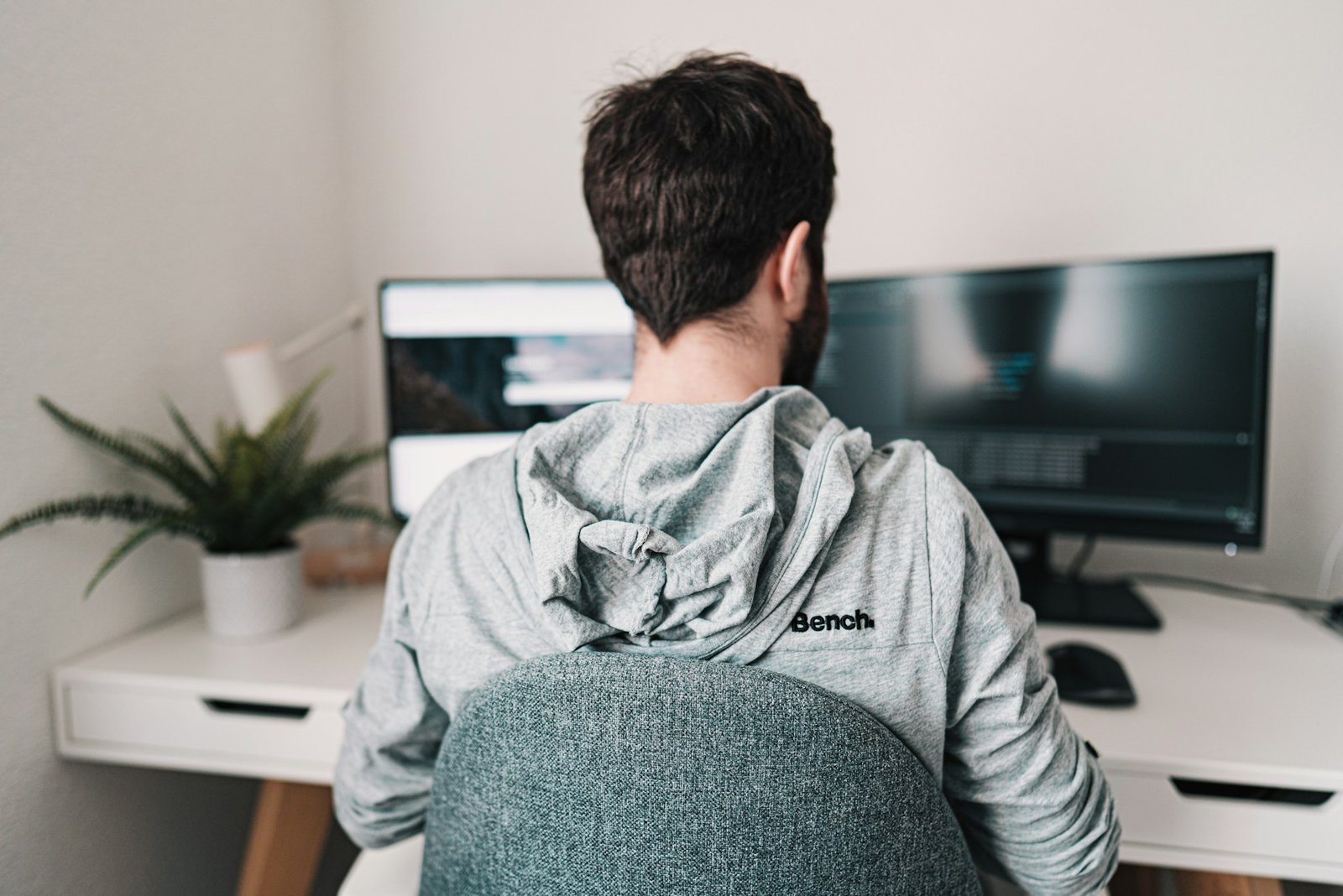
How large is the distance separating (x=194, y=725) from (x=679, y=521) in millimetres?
802

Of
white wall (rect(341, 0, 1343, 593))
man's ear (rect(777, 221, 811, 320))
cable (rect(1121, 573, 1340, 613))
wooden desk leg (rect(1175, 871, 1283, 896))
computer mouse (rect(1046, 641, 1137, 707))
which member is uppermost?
white wall (rect(341, 0, 1343, 593))

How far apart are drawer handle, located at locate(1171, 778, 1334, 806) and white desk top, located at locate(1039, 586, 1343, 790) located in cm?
3

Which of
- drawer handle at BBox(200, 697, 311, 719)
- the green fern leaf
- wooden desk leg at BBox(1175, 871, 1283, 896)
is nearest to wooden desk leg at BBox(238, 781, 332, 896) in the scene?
drawer handle at BBox(200, 697, 311, 719)

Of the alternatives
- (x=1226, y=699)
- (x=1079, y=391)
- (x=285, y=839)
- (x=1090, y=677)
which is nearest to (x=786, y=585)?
(x=1090, y=677)

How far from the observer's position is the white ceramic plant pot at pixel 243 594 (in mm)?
1230

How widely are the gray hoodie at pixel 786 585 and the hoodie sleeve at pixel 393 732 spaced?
1.4 inches

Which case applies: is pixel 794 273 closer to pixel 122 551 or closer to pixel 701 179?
pixel 701 179

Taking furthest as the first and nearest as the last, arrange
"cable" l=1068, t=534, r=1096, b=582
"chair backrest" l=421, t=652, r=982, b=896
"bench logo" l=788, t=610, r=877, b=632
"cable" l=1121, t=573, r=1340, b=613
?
"cable" l=1068, t=534, r=1096, b=582, "cable" l=1121, t=573, r=1340, b=613, "bench logo" l=788, t=610, r=877, b=632, "chair backrest" l=421, t=652, r=982, b=896

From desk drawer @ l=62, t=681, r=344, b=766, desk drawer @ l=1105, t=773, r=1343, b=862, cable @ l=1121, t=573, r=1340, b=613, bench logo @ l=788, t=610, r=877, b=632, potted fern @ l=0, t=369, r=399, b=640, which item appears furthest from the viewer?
cable @ l=1121, t=573, r=1340, b=613

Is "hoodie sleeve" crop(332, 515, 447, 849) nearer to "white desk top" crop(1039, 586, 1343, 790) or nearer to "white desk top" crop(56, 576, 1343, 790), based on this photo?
"white desk top" crop(56, 576, 1343, 790)

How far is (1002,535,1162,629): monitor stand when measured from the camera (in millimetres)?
1231

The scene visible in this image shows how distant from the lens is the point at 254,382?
1354mm

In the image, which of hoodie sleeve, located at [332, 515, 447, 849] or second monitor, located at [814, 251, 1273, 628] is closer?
hoodie sleeve, located at [332, 515, 447, 849]

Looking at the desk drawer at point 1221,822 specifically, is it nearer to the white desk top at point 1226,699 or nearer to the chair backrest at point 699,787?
the white desk top at point 1226,699
